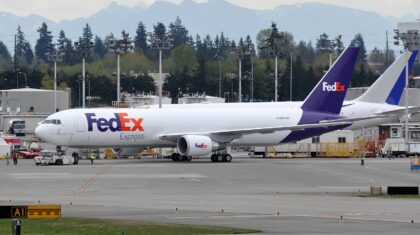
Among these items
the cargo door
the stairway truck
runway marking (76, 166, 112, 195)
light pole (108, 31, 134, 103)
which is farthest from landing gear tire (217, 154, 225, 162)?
light pole (108, 31, 134, 103)

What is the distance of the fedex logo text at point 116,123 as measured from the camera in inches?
3194

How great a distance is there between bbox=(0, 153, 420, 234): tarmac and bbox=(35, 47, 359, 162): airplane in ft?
7.29

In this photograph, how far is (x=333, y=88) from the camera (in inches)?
3578

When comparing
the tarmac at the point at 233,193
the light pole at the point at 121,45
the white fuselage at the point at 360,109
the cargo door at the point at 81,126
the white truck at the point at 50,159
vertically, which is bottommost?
the tarmac at the point at 233,193

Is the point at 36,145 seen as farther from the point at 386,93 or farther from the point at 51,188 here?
the point at 51,188

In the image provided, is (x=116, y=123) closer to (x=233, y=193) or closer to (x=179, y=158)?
(x=179, y=158)

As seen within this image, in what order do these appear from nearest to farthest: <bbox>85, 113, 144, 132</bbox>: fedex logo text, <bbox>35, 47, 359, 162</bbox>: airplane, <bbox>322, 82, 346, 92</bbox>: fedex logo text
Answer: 1. <bbox>85, 113, 144, 132</bbox>: fedex logo text
2. <bbox>35, 47, 359, 162</bbox>: airplane
3. <bbox>322, 82, 346, 92</bbox>: fedex logo text

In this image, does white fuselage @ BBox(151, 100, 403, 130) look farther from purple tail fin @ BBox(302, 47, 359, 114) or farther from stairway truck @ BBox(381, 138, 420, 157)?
stairway truck @ BBox(381, 138, 420, 157)

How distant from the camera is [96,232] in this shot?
34750mm

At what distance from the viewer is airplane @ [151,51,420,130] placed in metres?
94.0

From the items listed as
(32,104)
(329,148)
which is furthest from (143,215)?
(32,104)

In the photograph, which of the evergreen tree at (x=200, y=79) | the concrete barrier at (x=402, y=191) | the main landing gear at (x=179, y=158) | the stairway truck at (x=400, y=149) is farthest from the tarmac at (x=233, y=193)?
the evergreen tree at (x=200, y=79)

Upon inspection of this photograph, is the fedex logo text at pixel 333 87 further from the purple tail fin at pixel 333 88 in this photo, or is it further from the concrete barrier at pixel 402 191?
the concrete barrier at pixel 402 191

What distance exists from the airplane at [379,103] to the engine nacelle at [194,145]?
930 cm
